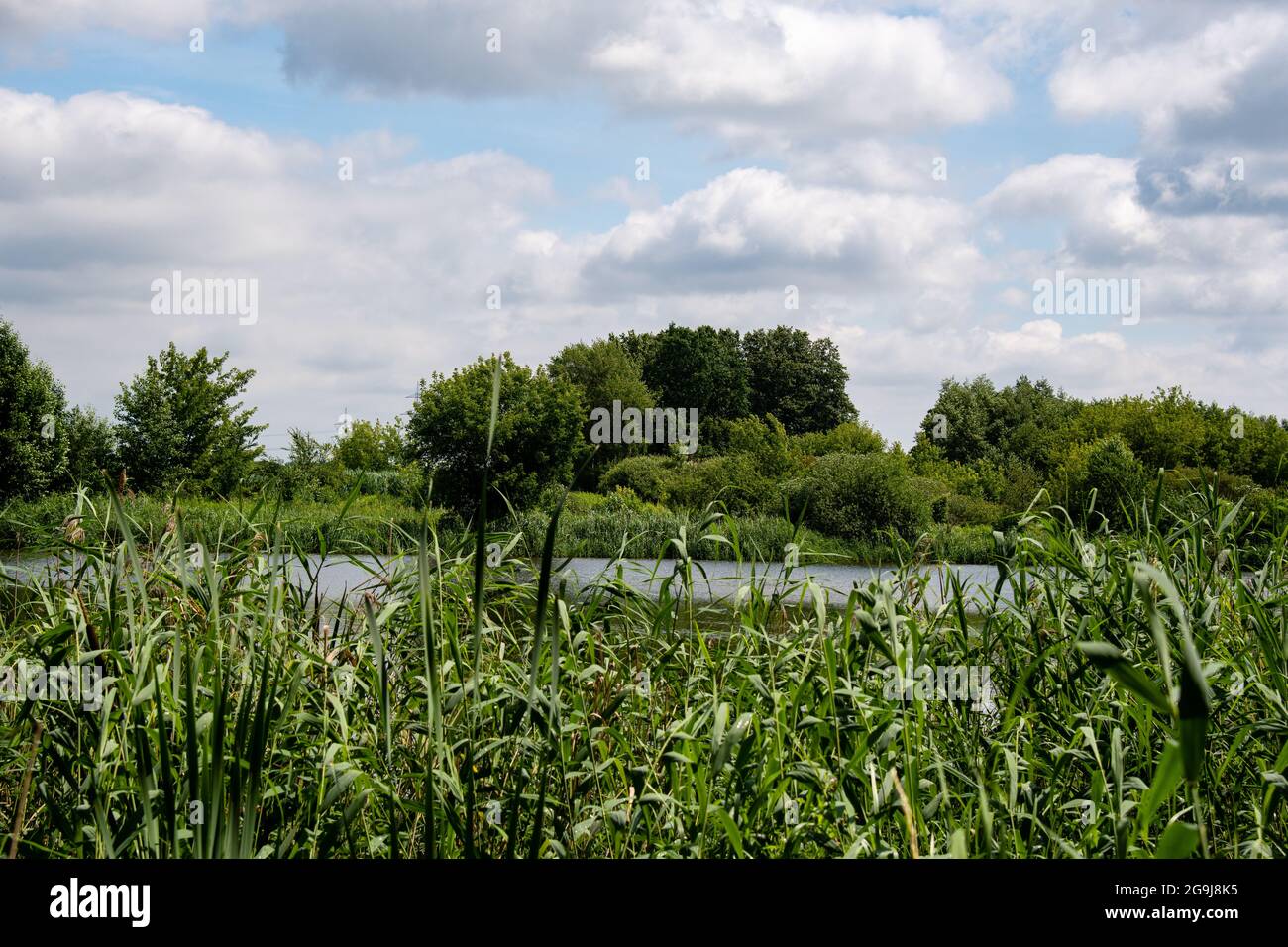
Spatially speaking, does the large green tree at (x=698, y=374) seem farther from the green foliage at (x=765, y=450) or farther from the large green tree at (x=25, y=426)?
the large green tree at (x=25, y=426)

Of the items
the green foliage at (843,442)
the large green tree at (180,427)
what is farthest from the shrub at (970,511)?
the large green tree at (180,427)

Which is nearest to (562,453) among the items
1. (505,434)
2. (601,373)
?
(505,434)

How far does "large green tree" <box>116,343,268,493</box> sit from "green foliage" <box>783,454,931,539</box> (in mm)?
13540

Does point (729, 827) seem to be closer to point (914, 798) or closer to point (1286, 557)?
point (914, 798)

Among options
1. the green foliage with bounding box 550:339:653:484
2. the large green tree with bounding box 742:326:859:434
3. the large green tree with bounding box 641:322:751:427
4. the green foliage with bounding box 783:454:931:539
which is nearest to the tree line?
the green foliage with bounding box 783:454:931:539

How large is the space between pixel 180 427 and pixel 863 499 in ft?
54.4

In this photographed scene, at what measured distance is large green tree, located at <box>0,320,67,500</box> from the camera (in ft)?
75.3

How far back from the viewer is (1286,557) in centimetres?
330

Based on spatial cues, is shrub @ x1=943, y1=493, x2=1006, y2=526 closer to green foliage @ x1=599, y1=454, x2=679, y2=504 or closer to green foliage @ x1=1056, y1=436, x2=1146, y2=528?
green foliage @ x1=1056, y1=436, x2=1146, y2=528

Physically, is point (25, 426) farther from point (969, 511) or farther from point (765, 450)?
point (969, 511)

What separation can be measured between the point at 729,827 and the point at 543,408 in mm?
25803

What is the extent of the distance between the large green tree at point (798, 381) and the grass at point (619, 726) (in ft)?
167

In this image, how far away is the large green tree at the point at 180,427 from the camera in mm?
24672
